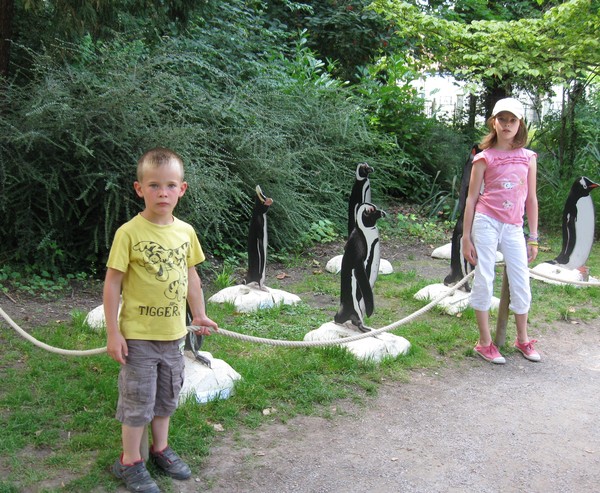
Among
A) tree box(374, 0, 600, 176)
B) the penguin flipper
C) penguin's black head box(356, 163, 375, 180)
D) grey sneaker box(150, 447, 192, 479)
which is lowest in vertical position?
grey sneaker box(150, 447, 192, 479)

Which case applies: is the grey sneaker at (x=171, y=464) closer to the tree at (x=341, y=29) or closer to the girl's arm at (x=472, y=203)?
the girl's arm at (x=472, y=203)

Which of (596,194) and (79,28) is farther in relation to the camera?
(596,194)

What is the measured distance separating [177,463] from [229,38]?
7611 millimetres

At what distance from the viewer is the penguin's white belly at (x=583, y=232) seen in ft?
22.6

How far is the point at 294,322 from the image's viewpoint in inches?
221

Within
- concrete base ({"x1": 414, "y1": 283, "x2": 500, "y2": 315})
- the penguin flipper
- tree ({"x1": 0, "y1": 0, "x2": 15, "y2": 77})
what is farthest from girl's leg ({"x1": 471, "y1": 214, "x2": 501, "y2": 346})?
Answer: tree ({"x1": 0, "y1": 0, "x2": 15, "y2": 77})

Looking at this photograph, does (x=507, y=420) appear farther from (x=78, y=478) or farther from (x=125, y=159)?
(x=125, y=159)

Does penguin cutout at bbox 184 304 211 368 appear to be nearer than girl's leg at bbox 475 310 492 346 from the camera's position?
Yes

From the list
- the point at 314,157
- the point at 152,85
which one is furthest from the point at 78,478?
the point at 314,157

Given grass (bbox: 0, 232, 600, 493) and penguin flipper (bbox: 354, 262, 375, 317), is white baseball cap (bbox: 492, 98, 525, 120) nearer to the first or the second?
penguin flipper (bbox: 354, 262, 375, 317)

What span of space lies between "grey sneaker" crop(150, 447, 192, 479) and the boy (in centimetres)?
15

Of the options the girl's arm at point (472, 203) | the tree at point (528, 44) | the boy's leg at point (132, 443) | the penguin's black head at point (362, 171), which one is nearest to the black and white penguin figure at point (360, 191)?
the penguin's black head at point (362, 171)

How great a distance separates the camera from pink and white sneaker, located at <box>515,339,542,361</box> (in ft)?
16.2

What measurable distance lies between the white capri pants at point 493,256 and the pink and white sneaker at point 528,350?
0.38 m
